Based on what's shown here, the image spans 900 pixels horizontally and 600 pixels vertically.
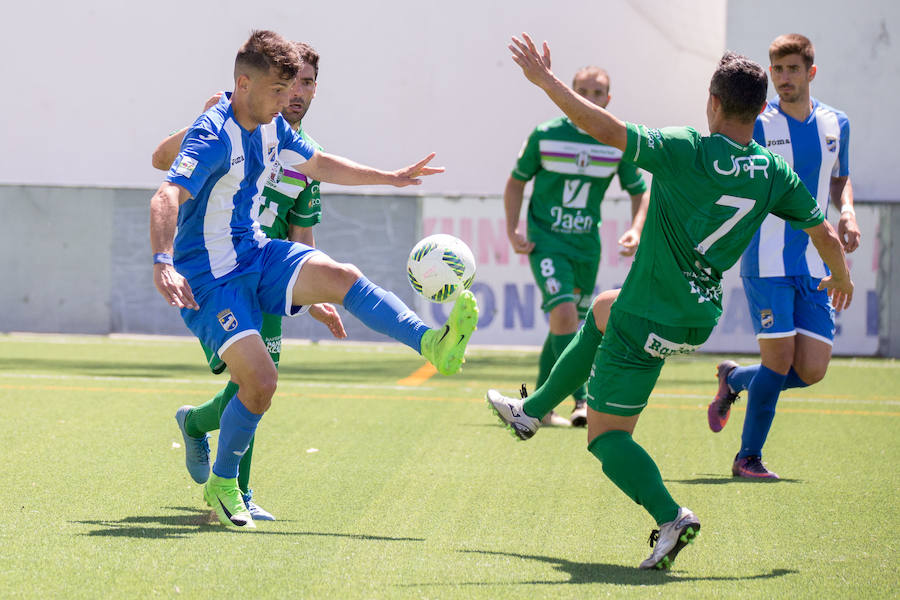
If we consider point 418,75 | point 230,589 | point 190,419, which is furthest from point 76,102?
point 230,589

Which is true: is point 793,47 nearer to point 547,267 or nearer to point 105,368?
point 547,267

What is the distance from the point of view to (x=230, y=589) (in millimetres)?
3885

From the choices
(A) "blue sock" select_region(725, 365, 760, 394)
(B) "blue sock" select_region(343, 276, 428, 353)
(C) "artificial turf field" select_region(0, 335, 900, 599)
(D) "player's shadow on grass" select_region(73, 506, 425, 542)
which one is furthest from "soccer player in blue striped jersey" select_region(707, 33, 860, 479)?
(D) "player's shadow on grass" select_region(73, 506, 425, 542)

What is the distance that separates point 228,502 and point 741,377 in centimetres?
324

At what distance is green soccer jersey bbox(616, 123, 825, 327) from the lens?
4344 millimetres

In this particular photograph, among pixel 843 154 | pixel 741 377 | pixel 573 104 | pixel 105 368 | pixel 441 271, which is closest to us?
pixel 573 104

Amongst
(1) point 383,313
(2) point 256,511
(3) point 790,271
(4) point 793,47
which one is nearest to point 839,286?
(3) point 790,271

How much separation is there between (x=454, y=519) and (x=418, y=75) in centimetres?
1428

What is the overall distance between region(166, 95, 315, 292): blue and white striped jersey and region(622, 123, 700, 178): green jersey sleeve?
1.62 metres

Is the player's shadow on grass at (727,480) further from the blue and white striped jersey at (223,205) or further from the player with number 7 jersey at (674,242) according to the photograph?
the blue and white striped jersey at (223,205)

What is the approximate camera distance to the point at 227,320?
4.86 metres

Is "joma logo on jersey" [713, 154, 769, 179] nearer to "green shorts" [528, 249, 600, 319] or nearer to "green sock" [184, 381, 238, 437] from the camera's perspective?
"green sock" [184, 381, 238, 437]

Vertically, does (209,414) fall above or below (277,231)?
below

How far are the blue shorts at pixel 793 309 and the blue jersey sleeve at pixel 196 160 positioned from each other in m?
3.03
